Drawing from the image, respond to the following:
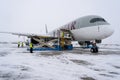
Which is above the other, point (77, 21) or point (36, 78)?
point (77, 21)

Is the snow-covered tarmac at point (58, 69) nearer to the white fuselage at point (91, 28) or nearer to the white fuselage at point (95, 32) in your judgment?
the white fuselage at point (95, 32)

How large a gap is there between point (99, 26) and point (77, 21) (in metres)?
4.03

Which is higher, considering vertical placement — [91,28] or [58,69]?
[91,28]

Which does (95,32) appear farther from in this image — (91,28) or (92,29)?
(91,28)

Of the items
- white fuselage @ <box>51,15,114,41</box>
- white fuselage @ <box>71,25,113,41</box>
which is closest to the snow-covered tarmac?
white fuselage @ <box>71,25,113,41</box>

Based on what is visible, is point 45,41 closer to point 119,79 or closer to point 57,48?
point 57,48

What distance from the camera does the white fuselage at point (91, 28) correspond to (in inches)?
685

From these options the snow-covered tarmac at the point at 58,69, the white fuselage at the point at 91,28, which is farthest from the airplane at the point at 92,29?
the snow-covered tarmac at the point at 58,69

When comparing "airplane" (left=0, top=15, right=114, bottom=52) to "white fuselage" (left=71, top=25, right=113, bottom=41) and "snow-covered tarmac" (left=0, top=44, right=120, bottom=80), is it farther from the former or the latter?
"snow-covered tarmac" (left=0, top=44, right=120, bottom=80)

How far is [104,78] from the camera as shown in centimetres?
567

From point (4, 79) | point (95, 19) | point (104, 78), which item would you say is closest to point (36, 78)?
point (4, 79)

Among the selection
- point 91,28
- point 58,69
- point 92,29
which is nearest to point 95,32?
point 92,29

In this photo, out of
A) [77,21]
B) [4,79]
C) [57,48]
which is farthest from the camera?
[57,48]

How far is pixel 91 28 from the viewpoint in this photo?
1850 cm
